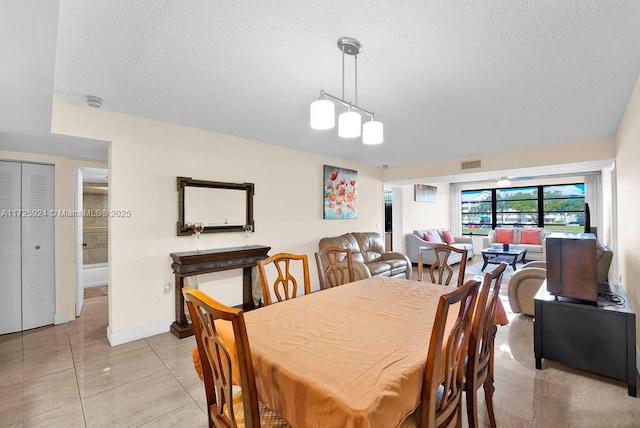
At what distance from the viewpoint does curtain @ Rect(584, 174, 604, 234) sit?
696cm

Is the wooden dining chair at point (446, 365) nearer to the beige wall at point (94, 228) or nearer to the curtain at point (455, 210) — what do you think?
the beige wall at point (94, 228)

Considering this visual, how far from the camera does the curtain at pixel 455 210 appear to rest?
9.53m

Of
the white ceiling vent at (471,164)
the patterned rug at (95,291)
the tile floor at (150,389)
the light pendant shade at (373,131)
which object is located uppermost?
the white ceiling vent at (471,164)

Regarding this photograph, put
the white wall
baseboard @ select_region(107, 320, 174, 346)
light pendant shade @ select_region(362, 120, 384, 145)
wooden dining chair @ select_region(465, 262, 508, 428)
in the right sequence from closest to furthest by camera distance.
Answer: wooden dining chair @ select_region(465, 262, 508, 428) → light pendant shade @ select_region(362, 120, 384, 145) → baseboard @ select_region(107, 320, 174, 346) → the white wall

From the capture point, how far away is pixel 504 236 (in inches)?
321

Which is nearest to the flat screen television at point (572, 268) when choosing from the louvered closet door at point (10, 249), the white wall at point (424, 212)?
the white wall at point (424, 212)

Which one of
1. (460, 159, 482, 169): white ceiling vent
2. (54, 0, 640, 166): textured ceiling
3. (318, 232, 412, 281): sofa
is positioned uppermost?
(54, 0, 640, 166): textured ceiling

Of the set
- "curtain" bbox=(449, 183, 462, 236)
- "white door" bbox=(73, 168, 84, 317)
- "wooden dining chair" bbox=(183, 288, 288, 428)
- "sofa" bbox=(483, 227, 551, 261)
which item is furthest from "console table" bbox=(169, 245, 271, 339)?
"curtain" bbox=(449, 183, 462, 236)

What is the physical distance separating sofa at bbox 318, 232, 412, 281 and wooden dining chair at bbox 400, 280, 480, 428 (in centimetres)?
332

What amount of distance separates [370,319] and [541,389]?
1.64 meters

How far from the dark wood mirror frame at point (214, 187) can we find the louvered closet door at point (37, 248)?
67.1 inches

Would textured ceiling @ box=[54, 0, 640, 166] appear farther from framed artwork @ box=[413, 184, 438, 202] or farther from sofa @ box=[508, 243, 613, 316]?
framed artwork @ box=[413, 184, 438, 202]

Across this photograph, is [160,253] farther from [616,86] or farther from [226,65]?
[616,86]

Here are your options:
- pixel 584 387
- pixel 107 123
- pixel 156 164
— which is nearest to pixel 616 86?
pixel 584 387
